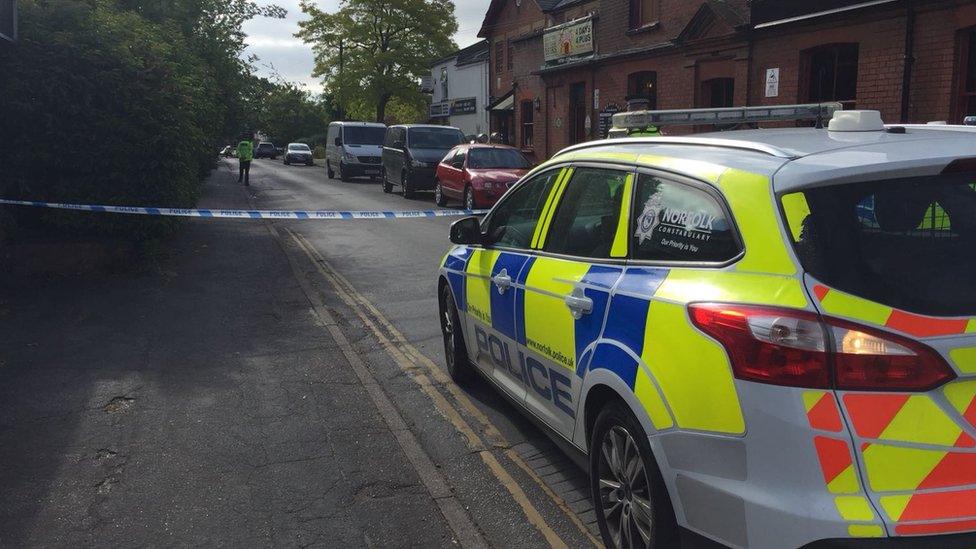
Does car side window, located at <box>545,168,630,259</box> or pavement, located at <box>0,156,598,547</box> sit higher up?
car side window, located at <box>545,168,630,259</box>

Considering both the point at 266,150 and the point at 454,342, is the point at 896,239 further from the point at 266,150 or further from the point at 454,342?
the point at 266,150

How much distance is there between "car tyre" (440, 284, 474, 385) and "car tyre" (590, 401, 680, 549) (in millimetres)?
2420

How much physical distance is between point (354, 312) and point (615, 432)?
5.93 meters

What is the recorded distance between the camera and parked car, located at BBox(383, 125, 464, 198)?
23844 mm

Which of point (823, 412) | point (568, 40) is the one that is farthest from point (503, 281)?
point (568, 40)

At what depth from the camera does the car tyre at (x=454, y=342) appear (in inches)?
233

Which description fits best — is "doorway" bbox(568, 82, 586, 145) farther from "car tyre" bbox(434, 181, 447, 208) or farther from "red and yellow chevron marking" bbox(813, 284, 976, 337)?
"red and yellow chevron marking" bbox(813, 284, 976, 337)

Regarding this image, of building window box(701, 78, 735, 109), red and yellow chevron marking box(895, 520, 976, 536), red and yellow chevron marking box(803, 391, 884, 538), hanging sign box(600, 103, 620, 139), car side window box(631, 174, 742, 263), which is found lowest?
red and yellow chevron marking box(895, 520, 976, 536)

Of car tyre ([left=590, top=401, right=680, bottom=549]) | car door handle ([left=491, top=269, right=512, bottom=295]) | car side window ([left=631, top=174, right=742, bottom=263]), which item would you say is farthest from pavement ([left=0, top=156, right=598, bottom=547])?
car side window ([left=631, top=174, right=742, bottom=263])

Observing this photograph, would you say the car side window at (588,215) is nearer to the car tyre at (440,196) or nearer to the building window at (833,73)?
the building window at (833,73)

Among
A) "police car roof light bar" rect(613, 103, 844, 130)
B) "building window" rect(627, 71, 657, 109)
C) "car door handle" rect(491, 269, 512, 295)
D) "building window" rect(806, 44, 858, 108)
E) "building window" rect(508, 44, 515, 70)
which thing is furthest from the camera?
"building window" rect(508, 44, 515, 70)

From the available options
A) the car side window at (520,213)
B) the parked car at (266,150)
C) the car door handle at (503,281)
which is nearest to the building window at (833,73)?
the car side window at (520,213)

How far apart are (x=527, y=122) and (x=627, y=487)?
3171cm

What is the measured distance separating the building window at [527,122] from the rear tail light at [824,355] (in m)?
31.7
